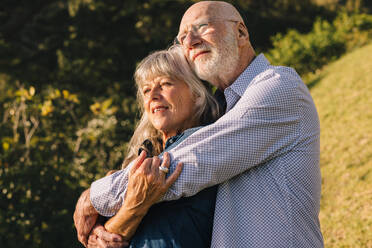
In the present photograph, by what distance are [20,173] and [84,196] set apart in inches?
85.7

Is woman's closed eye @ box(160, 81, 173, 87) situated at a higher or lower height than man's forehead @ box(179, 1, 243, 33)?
lower

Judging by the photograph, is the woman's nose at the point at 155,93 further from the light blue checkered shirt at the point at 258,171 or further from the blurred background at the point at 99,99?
the blurred background at the point at 99,99

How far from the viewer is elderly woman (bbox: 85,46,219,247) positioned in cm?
176

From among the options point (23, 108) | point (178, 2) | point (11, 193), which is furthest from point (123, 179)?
point (178, 2)

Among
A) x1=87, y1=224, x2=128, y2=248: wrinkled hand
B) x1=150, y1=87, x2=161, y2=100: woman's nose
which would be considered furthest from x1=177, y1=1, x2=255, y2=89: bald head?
x1=87, y1=224, x2=128, y2=248: wrinkled hand

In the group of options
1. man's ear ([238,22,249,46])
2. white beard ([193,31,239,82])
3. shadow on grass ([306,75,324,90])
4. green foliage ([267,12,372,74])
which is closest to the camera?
white beard ([193,31,239,82])

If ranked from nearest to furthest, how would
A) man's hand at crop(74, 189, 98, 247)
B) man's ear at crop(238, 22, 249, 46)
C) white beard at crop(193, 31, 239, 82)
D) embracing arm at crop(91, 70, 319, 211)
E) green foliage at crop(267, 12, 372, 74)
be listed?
embracing arm at crop(91, 70, 319, 211), man's hand at crop(74, 189, 98, 247), white beard at crop(193, 31, 239, 82), man's ear at crop(238, 22, 249, 46), green foliage at crop(267, 12, 372, 74)

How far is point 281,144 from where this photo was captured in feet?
5.76

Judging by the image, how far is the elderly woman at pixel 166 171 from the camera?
5.78 feet

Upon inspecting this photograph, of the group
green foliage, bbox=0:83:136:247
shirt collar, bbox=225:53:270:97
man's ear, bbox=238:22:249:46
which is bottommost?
green foliage, bbox=0:83:136:247

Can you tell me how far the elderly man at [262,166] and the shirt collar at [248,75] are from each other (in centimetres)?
11

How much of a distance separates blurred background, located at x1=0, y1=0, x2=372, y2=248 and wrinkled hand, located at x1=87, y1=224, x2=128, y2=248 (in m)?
1.80

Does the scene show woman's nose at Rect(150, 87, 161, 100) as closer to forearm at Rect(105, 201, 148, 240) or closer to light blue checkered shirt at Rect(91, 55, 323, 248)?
light blue checkered shirt at Rect(91, 55, 323, 248)

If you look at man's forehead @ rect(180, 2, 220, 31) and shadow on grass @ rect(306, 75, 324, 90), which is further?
shadow on grass @ rect(306, 75, 324, 90)
